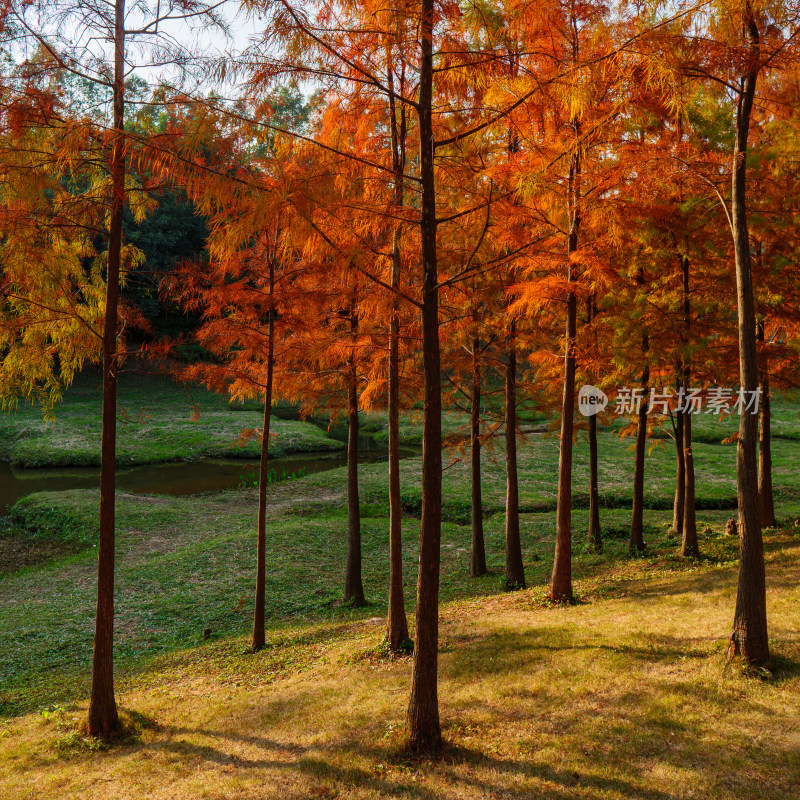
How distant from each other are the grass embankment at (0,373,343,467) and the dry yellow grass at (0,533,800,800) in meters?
19.6

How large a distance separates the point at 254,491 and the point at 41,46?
21749 mm

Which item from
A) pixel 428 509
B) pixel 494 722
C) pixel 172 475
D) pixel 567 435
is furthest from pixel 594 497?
pixel 172 475

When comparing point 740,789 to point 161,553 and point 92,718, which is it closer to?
point 92,718

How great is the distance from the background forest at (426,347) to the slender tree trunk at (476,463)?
0.10 meters

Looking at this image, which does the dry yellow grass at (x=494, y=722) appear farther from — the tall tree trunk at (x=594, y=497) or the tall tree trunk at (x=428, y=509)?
the tall tree trunk at (x=594, y=497)

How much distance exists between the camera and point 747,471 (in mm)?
7242

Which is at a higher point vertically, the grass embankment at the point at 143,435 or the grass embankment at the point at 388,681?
the grass embankment at the point at 143,435

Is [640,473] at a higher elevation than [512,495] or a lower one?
higher

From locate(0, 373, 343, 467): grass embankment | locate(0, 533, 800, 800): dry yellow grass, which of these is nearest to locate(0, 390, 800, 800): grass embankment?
locate(0, 533, 800, 800): dry yellow grass

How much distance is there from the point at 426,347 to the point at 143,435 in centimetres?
3313

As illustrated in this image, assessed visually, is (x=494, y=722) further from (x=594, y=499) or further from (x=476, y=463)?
(x=594, y=499)

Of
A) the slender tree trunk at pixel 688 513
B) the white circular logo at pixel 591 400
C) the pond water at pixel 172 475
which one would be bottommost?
the pond water at pixel 172 475

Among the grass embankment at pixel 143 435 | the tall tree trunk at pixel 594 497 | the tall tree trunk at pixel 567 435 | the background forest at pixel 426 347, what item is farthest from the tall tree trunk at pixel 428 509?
the grass embankment at pixel 143 435

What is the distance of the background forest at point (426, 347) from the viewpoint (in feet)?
21.2
